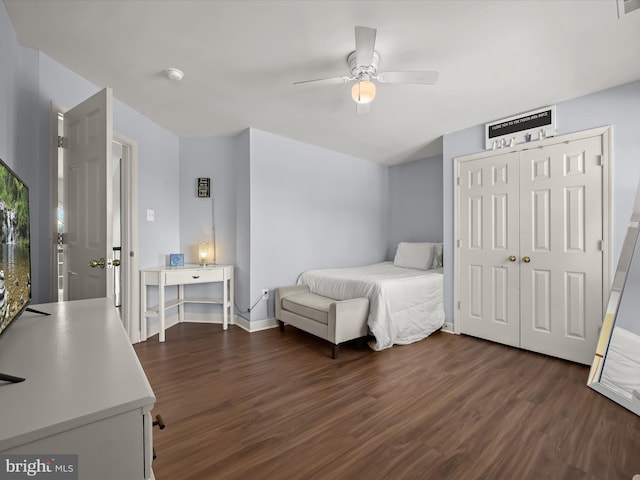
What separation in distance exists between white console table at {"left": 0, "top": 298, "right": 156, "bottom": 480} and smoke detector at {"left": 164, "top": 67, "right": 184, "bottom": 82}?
2076 millimetres

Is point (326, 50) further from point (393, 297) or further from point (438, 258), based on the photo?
point (438, 258)

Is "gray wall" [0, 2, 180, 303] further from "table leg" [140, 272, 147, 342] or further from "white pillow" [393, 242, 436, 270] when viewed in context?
"white pillow" [393, 242, 436, 270]

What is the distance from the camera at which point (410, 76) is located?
2.00m

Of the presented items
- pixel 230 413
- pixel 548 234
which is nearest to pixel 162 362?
pixel 230 413

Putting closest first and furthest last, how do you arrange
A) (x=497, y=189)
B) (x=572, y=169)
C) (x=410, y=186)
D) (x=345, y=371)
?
(x=345, y=371) < (x=572, y=169) < (x=497, y=189) < (x=410, y=186)

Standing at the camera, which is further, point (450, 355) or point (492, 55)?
point (450, 355)

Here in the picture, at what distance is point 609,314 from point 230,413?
9.30ft

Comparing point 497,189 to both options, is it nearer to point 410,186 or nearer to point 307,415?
point 410,186

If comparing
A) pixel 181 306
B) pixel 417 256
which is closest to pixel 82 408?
pixel 181 306

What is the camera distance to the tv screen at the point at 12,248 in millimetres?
935

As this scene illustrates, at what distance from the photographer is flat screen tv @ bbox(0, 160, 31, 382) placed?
0.93m

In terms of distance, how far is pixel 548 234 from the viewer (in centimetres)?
281

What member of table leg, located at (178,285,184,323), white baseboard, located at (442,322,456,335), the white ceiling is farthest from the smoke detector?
white baseboard, located at (442,322,456,335)

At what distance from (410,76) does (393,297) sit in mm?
1989
